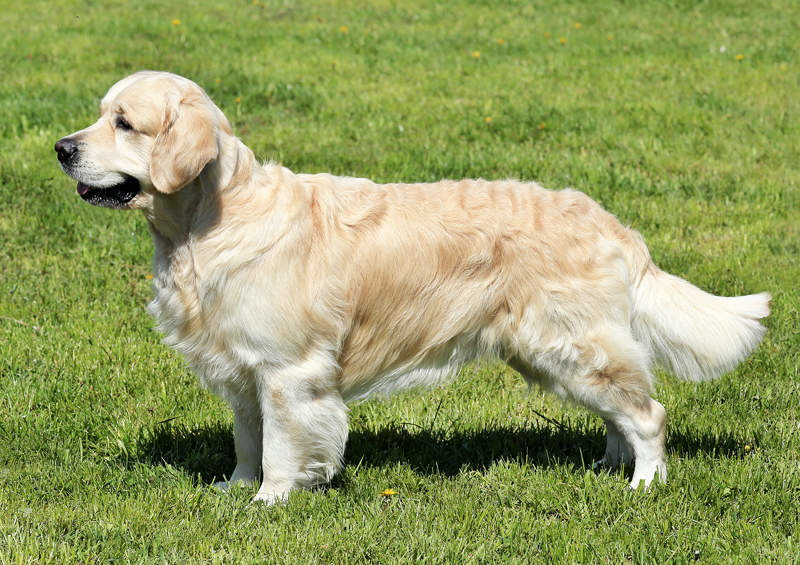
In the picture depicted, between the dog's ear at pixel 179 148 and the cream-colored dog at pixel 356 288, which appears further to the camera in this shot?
the cream-colored dog at pixel 356 288

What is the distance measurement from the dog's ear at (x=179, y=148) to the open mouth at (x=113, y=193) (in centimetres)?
15

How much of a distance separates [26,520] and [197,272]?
116cm

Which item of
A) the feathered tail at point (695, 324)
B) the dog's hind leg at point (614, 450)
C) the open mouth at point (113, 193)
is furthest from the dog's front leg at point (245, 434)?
the feathered tail at point (695, 324)

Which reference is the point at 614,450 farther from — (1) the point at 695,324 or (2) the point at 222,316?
(2) the point at 222,316

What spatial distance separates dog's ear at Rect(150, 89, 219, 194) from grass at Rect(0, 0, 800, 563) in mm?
1300

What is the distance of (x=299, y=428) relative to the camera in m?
3.81

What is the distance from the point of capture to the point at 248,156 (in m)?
3.82

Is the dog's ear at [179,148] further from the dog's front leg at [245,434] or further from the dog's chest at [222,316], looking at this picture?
the dog's front leg at [245,434]

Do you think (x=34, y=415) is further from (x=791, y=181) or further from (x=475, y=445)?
(x=791, y=181)

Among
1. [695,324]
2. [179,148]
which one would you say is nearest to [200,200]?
[179,148]

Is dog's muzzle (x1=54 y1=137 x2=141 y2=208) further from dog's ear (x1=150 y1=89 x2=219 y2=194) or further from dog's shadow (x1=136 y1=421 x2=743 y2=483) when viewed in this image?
dog's shadow (x1=136 y1=421 x2=743 y2=483)

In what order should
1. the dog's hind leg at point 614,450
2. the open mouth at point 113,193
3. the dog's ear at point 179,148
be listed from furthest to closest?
the dog's hind leg at point 614,450 < the open mouth at point 113,193 < the dog's ear at point 179,148

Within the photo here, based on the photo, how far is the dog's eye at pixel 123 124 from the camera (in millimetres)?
3566

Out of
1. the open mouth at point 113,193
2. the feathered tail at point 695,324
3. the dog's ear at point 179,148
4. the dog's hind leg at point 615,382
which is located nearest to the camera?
the dog's ear at point 179,148
